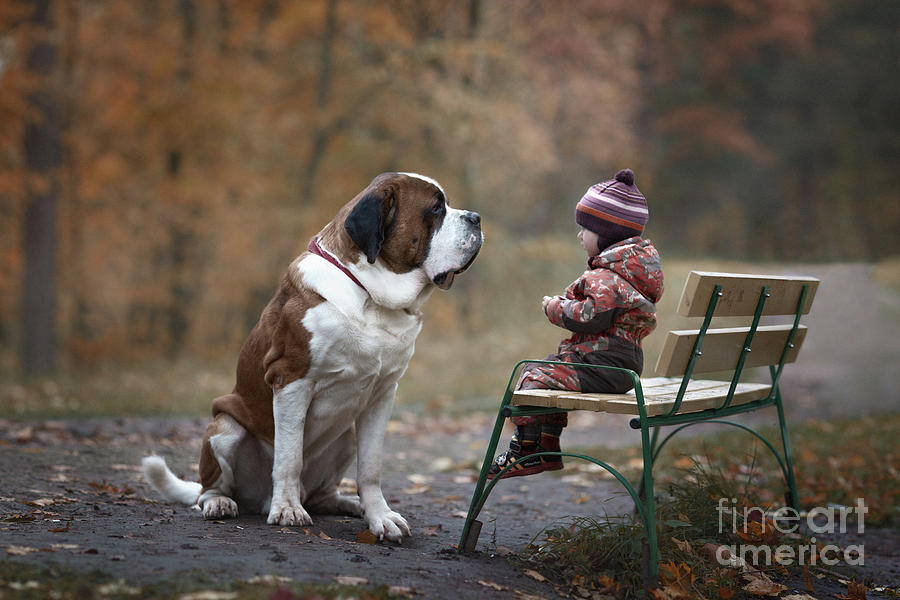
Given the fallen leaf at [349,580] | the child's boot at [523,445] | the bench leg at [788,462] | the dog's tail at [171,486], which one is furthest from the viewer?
the bench leg at [788,462]

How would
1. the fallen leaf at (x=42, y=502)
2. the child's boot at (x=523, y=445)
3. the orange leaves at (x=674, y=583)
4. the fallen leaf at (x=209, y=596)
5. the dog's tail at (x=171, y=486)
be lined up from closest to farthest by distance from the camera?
the fallen leaf at (x=209, y=596) < the orange leaves at (x=674, y=583) < the child's boot at (x=523, y=445) < the fallen leaf at (x=42, y=502) < the dog's tail at (x=171, y=486)

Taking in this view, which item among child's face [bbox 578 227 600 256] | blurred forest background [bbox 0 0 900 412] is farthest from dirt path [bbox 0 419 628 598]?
blurred forest background [bbox 0 0 900 412]

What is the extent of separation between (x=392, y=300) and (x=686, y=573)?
1.77 metres

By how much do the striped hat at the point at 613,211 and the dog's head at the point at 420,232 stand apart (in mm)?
531

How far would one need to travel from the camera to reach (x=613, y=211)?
3.99 metres

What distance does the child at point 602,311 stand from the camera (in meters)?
3.84

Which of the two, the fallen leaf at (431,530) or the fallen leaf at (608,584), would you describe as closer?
the fallen leaf at (608,584)

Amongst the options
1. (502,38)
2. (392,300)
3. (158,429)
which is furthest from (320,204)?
(392,300)

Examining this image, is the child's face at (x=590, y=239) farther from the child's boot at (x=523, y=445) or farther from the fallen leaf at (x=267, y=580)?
the fallen leaf at (x=267, y=580)

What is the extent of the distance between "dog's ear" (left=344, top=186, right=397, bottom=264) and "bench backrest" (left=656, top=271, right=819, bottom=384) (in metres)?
1.39

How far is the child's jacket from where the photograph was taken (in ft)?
12.5

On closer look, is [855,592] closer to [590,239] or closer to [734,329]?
[734,329]

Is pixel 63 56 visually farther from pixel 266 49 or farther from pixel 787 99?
pixel 787 99

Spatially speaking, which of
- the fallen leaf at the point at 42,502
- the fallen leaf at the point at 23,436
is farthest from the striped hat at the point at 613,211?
the fallen leaf at the point at 23,436
